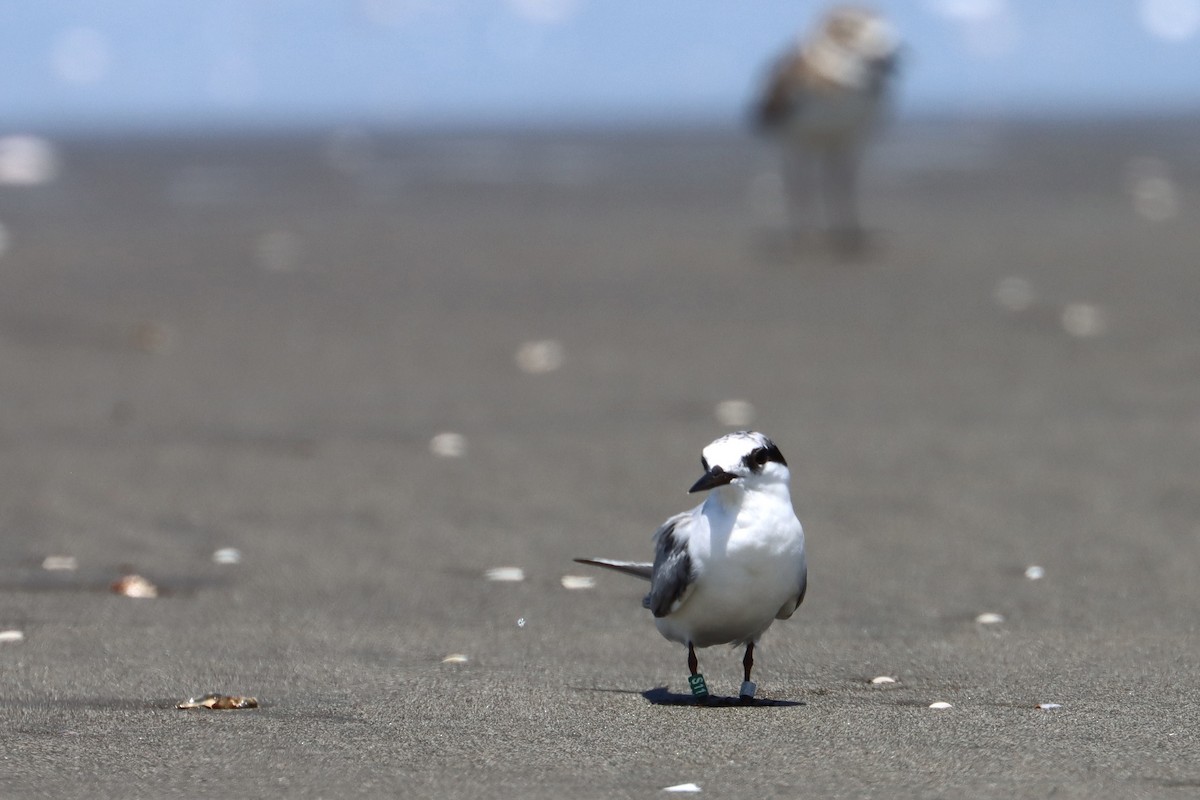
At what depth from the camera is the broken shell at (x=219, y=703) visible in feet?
15.8

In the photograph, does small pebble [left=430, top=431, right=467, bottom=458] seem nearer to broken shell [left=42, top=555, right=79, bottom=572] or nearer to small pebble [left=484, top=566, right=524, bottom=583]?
small pebble [left=484, top=566, right=524, bottom=583]

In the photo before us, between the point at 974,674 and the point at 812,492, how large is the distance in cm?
277

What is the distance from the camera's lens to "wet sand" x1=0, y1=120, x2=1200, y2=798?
177 inches

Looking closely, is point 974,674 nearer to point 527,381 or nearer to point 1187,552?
point 1187,552

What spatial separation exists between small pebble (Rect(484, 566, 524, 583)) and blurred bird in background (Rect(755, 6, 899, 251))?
9419mm

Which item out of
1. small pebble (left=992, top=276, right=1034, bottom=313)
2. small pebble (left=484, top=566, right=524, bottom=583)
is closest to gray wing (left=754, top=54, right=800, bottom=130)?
small pebble (left=992, top=276, right=1034, bottom=313)

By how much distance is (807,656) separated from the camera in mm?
5578

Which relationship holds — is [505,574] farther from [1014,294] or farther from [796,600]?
[1014,294]

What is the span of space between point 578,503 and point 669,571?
3063mm

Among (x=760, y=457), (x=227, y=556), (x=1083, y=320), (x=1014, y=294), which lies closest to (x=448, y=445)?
(x=227, y=556)

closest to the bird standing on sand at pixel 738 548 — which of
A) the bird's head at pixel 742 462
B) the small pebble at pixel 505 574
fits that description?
the bird's head at pixel 742 462

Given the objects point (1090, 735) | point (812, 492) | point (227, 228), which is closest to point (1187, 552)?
point (812, 492)

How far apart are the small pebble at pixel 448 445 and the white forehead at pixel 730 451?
417cm

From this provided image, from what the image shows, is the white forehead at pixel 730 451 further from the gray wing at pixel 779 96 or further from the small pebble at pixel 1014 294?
the gray wing at pixel 779 96
